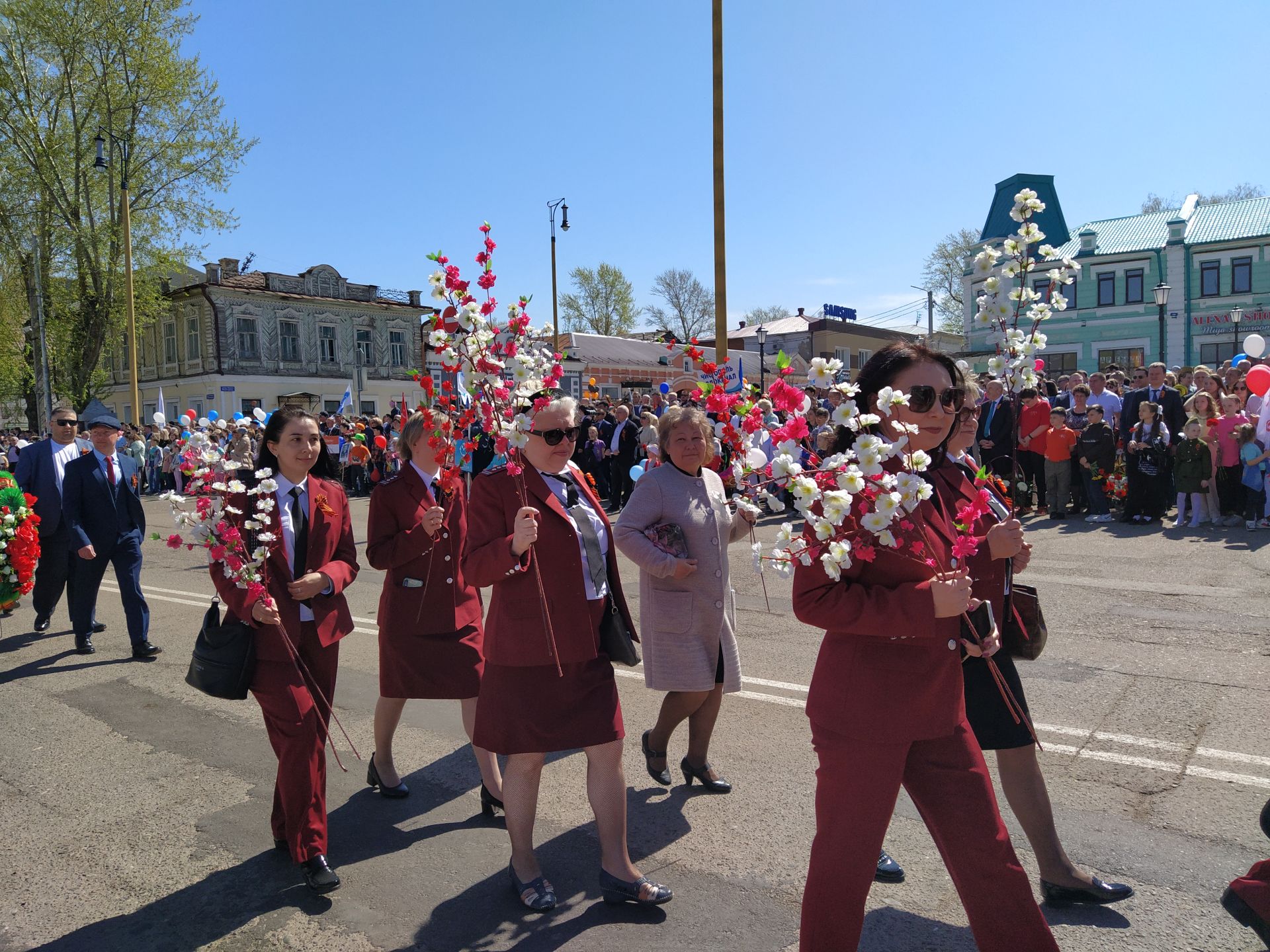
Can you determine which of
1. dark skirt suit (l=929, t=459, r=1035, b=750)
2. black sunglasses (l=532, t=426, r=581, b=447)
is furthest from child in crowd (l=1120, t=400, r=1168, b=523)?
black sunglasses (l=532, t=426, r=581, b=447)

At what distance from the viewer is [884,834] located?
8.14ft

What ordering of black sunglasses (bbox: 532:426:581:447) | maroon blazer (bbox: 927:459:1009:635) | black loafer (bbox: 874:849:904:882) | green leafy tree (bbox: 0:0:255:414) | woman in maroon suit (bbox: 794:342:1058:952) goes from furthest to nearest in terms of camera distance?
green leafy tree (bbox: 0:0:255:414) → black sunglasses (bbox: 532:426:581:447) → black loafer (bbox: 874:849:904:882) → maroon blazer (bbox: 927:459:1009:635) → woman in maroon suit (bbox: 794:342:1058:952)

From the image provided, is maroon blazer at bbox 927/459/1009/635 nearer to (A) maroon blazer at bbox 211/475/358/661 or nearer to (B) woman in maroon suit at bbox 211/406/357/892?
(A) maroon blazer at bbox 211/475/358/661

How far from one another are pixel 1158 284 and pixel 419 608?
152 feet

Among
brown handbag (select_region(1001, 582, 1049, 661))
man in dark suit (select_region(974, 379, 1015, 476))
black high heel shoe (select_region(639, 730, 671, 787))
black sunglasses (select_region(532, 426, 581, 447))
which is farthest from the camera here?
man in dark suit (select_region(974, 379, 1015, 476))

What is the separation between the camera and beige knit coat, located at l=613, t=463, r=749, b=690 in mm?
4199

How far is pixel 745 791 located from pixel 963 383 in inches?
95.7

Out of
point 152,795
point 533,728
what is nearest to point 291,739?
point 533,728

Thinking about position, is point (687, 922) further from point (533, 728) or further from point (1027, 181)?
point (1027, 181)

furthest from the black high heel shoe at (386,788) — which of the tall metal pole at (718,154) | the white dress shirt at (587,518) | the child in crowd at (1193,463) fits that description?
the child in crowd at (1193,463)

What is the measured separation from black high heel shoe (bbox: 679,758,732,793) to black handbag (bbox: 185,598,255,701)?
208 centimetres

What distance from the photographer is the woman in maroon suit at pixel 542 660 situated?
11.1 ft

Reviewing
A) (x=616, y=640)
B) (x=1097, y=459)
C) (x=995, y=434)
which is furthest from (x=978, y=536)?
(x=995, y=434)

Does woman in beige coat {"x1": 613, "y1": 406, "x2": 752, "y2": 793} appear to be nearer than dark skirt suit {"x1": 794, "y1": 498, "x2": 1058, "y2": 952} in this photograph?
No
